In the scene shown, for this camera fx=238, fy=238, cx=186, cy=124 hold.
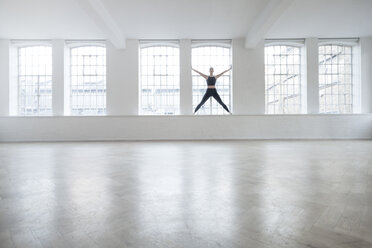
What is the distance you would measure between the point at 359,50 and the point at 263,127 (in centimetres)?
549

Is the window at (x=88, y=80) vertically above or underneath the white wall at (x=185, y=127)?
above

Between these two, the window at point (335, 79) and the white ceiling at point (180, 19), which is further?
the window at point (335, 79)

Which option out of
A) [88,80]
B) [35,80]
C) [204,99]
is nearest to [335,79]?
[204,99]

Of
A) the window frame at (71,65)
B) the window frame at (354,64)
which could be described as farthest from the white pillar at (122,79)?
the window frame at (354,64)

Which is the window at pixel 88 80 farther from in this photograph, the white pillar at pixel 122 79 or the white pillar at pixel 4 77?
the white pillar at pixel 4 77

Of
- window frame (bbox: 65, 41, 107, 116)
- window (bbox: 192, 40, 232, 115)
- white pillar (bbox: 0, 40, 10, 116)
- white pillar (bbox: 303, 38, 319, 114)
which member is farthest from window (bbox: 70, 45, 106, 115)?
white pillar (bbox: 303, 38, 319, 114)

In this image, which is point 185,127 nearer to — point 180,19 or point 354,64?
point 180,19

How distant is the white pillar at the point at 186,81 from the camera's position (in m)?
10.3

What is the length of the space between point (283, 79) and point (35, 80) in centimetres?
1112

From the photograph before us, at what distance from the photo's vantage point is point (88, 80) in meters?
10.7

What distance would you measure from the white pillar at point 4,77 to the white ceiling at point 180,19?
0.58 metres

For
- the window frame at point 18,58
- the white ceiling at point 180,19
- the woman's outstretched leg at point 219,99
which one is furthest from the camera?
the window frame at point 18,58

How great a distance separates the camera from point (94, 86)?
10.7 m

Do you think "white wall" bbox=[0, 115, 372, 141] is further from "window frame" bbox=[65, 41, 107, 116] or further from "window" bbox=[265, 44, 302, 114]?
"window" bbox=[265, 44, 302, 114]
